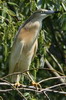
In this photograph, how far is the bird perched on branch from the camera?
4.04m

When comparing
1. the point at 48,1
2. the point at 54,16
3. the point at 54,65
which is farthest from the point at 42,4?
the point at 54,65

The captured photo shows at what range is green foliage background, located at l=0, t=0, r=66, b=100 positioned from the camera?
13.6 feet

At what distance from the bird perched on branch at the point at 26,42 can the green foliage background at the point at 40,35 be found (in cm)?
7

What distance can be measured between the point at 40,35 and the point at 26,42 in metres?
0.17

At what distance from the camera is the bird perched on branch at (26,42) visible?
13.3 ft

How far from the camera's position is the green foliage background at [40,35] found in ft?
13.6

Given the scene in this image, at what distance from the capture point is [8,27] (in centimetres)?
399

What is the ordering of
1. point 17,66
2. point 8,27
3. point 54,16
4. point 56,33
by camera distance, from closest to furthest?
point 8,27, point 17,66, point 54,16, point 56,33

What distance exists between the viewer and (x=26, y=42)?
4094mm

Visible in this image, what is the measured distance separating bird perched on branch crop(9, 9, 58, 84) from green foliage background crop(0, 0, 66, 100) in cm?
7

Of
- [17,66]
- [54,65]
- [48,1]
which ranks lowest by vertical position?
[54,65]

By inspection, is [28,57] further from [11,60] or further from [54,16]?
[54,16]

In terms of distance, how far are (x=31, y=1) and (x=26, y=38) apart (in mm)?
538

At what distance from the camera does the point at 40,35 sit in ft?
13.7
